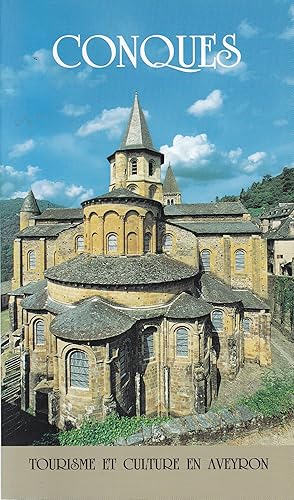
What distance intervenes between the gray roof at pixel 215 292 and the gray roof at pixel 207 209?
6013mm

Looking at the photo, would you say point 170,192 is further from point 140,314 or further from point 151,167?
point 140,314

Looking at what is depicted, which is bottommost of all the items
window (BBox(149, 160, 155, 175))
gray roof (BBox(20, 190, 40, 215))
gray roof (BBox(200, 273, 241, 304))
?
gray roof (BBox(200, 273, 241, 304))

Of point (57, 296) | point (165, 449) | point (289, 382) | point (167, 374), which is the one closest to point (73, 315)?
point (57, 296)

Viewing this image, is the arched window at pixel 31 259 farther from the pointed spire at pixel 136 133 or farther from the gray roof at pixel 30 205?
the pointed spire at pixel 136 133

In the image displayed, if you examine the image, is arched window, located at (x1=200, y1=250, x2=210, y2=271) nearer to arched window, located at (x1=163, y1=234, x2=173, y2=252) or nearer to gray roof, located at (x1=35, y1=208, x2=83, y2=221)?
arched window, located at (x1=163, y1=234, x2=173, y2=252)

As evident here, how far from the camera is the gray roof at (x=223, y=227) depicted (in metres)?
20.6

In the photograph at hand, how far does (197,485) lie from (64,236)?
17.2 m

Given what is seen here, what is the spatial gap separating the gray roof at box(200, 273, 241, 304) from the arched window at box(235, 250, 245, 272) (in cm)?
211

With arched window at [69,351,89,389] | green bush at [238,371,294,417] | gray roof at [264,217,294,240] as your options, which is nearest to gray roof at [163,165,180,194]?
gray roof at [264,217,294,240]

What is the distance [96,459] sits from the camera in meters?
7.45

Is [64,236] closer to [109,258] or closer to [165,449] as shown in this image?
[109,258]

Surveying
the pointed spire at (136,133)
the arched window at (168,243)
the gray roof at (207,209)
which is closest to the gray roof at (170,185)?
the pointed spire at (136,133)

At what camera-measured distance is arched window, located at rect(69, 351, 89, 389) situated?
441 inches

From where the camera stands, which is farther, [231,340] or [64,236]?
[64,236]
